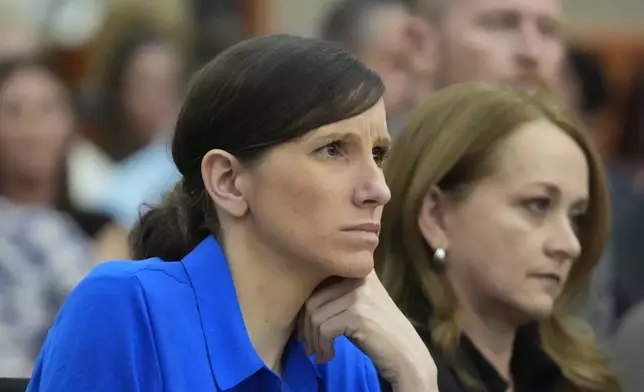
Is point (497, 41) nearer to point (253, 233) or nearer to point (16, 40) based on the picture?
point (253, 233)

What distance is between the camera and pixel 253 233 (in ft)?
5.27

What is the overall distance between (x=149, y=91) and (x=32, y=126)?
0.54 metres

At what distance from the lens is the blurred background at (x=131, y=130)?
119 inches

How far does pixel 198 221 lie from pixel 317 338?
23 cm

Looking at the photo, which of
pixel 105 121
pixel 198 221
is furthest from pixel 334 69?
pixel 105 121

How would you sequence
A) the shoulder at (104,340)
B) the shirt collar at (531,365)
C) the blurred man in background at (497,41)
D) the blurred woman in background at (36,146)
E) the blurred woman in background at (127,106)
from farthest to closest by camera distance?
the blurred woman in background at (127,106)
the blurred woman in background at (36,146)
the blurred man in background at (497,41)
the shirt collar at (531,365)
the shoulder at (104,340)

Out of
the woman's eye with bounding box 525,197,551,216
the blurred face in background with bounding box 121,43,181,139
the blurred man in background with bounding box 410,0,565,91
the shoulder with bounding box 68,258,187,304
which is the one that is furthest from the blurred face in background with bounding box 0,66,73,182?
the shoulder with bounding box 68,258,187,304

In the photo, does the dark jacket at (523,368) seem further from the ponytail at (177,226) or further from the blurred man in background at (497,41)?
the blurred man in background at (497,41)

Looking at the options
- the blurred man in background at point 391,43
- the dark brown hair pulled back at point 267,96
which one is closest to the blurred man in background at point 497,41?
the blurred man in background at point 391,43

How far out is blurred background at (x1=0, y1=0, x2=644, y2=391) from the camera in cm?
304

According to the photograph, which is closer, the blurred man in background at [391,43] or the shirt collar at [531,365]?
the shirt collar at [531,365]

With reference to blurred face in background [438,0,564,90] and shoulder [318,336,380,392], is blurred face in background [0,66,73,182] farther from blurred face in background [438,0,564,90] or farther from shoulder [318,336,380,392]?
shoulder [318,336,380,392]

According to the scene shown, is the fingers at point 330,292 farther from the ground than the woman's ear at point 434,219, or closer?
farther from the ground

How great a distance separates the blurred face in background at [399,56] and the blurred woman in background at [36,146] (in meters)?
0.81
